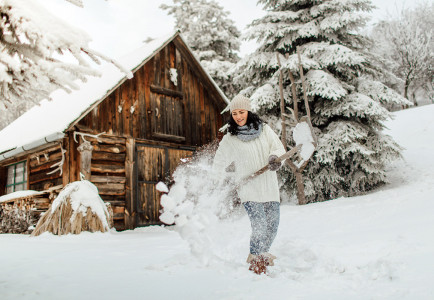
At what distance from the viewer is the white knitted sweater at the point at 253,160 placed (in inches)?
138

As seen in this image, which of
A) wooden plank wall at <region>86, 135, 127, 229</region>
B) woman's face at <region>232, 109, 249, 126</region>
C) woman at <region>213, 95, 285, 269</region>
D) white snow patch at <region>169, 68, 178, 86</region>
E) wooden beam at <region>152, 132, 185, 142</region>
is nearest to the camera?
woman at <region>213, 95, 285, 269</region>

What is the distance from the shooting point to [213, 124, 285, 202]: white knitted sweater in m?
3.50

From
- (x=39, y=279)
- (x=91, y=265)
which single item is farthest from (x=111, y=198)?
(x=39, y=279)

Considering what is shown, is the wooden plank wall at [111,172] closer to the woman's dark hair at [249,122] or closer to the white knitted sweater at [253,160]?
the white knitted sweater at [253,160]

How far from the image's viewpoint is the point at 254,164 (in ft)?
11.9

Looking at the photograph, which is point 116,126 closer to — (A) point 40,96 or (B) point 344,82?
(B) point 344,82

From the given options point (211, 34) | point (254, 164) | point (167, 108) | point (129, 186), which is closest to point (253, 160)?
point (254, 164)

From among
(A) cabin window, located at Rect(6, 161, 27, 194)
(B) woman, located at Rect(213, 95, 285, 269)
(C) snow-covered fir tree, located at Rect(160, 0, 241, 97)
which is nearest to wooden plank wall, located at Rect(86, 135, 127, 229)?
(A) cabin window, located at Rect(6, 161, 27, 194)

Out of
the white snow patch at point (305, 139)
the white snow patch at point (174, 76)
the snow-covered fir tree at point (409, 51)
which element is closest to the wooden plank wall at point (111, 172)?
the white snow patch at point (174, 76)

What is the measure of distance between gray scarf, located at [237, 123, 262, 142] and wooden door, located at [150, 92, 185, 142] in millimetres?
6808

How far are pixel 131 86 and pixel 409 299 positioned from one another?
8.94 metres

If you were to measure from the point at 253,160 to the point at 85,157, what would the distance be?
6162 mm

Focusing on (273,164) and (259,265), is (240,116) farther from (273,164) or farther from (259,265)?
(259,265)

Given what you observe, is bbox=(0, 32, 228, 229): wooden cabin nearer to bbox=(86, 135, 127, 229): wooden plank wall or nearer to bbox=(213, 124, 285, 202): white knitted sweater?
bbox=(86, 135, 127, 229): wooden plank wall
